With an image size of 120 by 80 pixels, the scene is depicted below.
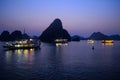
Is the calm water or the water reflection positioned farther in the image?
the water reflection

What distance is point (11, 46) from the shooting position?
363ft

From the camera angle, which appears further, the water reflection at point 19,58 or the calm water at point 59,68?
the water reflection at point 19,58

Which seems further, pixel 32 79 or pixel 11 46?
pixel 11 46

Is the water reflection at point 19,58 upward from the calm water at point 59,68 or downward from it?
upward

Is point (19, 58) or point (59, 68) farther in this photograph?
point (19, 58)

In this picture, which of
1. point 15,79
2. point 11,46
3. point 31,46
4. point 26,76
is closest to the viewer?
point 15,79

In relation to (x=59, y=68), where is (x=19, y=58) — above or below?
above

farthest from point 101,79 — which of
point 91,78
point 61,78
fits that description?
point 61,78

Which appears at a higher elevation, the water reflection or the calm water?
the water reflection

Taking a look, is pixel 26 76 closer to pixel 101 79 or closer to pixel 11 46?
pixel 101 79

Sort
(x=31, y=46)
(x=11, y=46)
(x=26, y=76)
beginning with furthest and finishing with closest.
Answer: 1. (x=31, y=46)
2. (x=11, y=46)
3. (x=26, y=76)

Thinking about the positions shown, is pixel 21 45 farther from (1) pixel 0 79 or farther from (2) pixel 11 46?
(1) pixel 0 79

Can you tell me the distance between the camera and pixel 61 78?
33625 mm

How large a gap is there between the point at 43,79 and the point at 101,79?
36.0 ft
